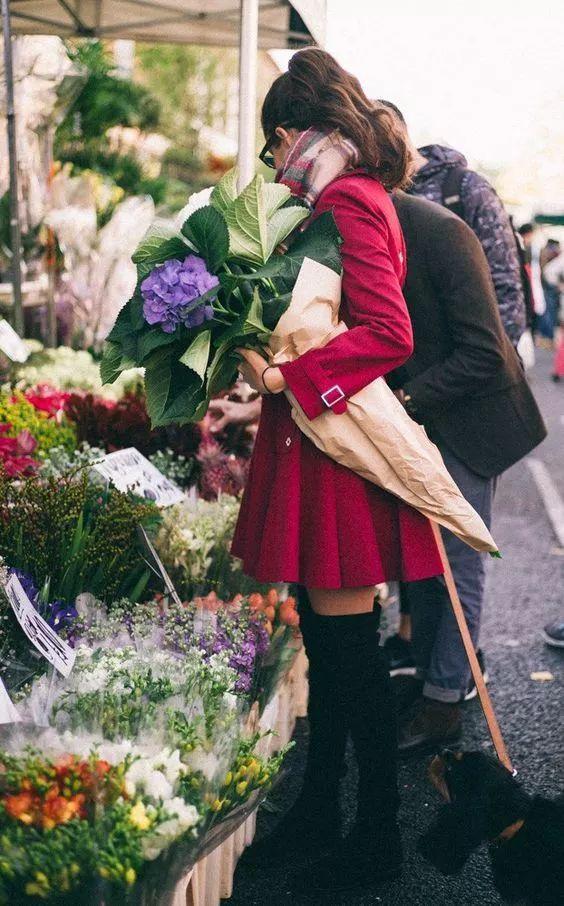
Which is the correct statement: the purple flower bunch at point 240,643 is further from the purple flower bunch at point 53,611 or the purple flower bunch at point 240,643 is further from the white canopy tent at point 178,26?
the white canopy tent at point 178,26

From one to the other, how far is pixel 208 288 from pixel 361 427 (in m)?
0.46

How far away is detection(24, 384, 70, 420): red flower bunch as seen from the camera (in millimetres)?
3416

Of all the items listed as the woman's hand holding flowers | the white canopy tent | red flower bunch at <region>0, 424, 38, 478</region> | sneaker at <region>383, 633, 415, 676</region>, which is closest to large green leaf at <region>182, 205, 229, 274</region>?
the woman's hand holding flowers

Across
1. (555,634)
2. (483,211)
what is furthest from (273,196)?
(555,634)

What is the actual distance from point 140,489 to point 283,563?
713 millimetres

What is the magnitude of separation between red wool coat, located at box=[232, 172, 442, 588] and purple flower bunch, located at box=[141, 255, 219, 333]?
0.25m

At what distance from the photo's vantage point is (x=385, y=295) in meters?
2.09

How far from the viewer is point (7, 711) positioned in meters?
1.76

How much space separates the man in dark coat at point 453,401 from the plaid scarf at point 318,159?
70 cm

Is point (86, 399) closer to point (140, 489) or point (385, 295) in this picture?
point (140, 489)

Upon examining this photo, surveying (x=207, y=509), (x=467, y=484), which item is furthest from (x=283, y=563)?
(x=467, y=484)

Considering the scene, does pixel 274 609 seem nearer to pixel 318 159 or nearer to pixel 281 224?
pixel 281 224

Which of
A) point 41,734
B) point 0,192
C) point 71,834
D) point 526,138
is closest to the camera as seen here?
point 71,834

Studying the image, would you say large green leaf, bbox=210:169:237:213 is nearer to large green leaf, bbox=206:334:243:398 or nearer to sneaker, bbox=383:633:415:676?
large green leaf, bbox=206:334:243:398
